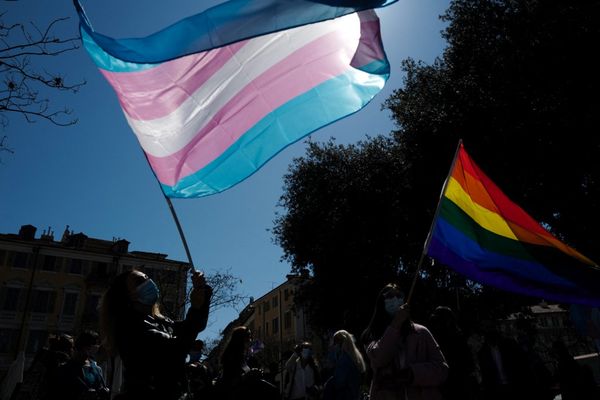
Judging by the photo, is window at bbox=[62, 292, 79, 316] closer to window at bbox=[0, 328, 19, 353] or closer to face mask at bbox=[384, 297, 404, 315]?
window at bbox=[0, 328, 19, 353]

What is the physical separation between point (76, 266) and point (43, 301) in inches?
163

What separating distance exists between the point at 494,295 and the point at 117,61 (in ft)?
57.2

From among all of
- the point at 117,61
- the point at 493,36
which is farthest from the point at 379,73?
the point at 493,36

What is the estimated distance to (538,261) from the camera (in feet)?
17.1

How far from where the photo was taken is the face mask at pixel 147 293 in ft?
8.64

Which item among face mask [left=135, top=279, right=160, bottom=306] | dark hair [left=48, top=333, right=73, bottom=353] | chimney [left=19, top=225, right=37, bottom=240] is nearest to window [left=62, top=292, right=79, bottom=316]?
chimney [left=19, top=225, right=37, bottom=240]

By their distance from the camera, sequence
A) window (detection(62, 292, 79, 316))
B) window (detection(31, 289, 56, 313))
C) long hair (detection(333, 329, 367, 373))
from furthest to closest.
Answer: window (detection(62, 292, 79, 316)), window (detection(31, 289, 56, 313)), long hair (detection(333, 329, 367, 373))

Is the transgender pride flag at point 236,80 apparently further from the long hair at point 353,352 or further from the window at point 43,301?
the window at point 43,301

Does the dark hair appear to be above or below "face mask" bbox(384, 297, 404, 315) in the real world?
above

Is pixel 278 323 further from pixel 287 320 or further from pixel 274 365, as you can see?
pixel 274 365

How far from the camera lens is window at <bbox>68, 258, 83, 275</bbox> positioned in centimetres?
4384

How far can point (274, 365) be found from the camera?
760 centimetres

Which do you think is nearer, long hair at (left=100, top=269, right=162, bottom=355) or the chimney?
long hair at (left=100, top=269, right=162, bottom=355)

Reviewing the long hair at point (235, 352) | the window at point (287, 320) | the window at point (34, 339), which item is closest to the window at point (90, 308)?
the window at point (34, 339)
